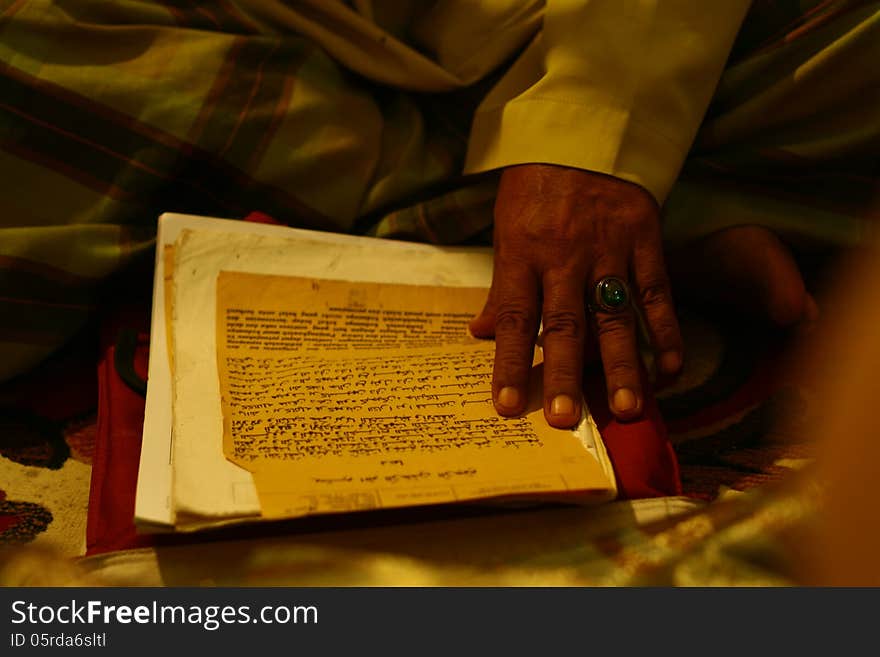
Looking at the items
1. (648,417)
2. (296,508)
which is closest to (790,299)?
(648,417)

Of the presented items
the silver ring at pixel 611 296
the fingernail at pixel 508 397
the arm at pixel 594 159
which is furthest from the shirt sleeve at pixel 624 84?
the fingernail at pixel 508 397

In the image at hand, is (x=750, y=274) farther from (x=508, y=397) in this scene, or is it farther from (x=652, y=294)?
(x=508, y=397)

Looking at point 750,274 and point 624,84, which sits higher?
point 624,84

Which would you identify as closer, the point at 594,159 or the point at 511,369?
the point at 511,369

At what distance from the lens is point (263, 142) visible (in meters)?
0.71

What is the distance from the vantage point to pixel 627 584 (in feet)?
1.42

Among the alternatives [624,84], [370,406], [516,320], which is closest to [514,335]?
[516,320]

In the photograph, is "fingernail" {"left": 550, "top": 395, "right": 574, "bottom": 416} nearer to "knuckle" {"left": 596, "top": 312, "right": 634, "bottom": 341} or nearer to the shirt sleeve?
A: "knuckle" {"left": 596, "top": 312, "right": 634, "bottom": 341}

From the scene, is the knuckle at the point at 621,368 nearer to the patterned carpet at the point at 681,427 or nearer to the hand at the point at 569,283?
the hand at the point at 569,283

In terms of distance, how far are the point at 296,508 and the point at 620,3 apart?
19.7 inches

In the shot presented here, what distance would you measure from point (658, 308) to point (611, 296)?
6 centimetres

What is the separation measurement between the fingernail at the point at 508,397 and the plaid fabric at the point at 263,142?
234mm

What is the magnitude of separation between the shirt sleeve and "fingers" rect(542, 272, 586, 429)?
0.12 meters
